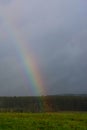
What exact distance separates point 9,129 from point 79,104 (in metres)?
93.4

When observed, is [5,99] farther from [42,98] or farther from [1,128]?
[1,128]

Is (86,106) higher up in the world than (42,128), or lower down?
higher up

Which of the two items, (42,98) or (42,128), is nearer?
(42,128)

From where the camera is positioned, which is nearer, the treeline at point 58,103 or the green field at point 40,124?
the green field at point 40,124

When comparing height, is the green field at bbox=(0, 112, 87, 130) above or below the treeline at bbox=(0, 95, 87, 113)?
below

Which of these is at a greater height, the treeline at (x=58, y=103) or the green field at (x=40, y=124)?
the treeline at (x=58, y=103)

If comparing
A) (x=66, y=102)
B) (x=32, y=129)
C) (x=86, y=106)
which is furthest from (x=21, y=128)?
(x=66, y=102)

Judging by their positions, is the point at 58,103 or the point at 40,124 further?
the point at 58,103

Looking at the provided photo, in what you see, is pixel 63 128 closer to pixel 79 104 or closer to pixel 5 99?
pixel 79 104

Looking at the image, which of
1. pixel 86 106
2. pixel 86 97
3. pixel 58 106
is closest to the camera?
pixel 86 106

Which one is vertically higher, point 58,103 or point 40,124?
point 58,103

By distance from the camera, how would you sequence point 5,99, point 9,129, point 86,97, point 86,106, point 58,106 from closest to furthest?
point 9,129, point 86,106, point 58,106, point 86,97, point 5,99

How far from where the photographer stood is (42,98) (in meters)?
144

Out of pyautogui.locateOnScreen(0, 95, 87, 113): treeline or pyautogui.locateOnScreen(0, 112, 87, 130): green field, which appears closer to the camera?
pyautogui.locateOnScreen(0, 112, 87, 130): green field
